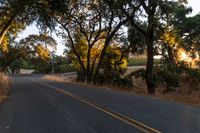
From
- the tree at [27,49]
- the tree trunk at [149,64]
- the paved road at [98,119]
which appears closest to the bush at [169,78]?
the tree trunk at [149,64]

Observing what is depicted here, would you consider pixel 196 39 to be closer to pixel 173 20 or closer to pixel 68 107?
pixel 173 20

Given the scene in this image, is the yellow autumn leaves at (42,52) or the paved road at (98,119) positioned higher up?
the yellow autumn leaves at (42,52)

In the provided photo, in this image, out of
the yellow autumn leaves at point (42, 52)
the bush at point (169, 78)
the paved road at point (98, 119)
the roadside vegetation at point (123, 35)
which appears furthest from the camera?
the yellow autumn leaves at point (42, 52)

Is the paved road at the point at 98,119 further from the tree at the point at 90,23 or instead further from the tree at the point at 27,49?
the tree at the point at 27,49

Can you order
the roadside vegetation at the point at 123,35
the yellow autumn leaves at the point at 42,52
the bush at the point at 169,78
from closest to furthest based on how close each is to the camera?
the roadside vegetation at the point at 123,35, the bush at the point at 169,78, the yellow autumn leaves at the point at 42,52

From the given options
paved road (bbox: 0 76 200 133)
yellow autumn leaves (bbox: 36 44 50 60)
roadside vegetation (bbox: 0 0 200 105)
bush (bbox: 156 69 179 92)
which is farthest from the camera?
yellow autumn leaves (bbox: 36 44 50 60)

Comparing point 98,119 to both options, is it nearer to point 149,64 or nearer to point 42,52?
point 149,64

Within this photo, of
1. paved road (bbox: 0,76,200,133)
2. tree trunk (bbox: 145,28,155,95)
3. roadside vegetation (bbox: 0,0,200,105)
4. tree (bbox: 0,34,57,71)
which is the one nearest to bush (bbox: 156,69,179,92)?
roadside vegetation (bbox: 0,0,200,105)

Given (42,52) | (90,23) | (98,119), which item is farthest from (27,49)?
(98,119)

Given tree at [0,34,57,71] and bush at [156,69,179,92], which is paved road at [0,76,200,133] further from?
tree at [0,34,57,71]

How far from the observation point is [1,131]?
30.8 ft

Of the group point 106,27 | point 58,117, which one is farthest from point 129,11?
point 58,117

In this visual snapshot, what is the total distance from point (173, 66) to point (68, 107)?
2255 cm

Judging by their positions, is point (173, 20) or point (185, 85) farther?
point (173, 20)
